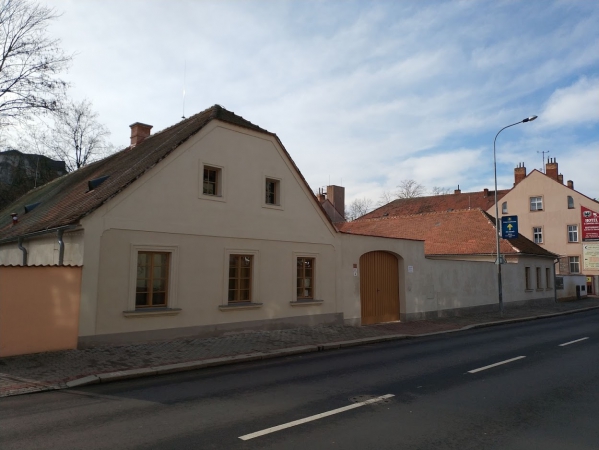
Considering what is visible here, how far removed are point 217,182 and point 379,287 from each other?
8115 mm

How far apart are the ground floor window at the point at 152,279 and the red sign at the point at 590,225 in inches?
1477

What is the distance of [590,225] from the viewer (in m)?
38.4

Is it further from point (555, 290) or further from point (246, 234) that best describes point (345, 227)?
point (246, 234)

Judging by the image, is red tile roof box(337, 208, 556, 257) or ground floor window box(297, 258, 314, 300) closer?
ground floor window box(297, 258, 314, 300)

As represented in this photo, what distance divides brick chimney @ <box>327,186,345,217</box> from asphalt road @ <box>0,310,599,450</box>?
39785mm

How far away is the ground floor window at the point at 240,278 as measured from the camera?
14019 mm

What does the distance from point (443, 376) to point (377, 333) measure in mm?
6891

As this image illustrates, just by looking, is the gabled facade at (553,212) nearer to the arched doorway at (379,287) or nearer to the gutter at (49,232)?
the arched doorway at (379,287)

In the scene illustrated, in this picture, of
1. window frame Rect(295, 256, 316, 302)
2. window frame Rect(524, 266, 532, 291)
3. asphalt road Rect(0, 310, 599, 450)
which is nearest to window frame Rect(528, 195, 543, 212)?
window frame Rect(524, 266, 532, 291)

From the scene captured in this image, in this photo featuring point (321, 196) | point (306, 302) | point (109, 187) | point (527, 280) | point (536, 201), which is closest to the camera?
point (109, 187)

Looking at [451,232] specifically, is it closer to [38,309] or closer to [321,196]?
[321,196]

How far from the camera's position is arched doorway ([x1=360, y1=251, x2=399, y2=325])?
17.9 meters

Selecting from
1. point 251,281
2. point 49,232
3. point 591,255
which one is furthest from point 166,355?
point 591,255

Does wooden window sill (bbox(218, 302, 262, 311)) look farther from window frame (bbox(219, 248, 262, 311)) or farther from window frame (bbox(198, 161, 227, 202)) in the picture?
window frame (bbox(198, 161, 227, 202))
